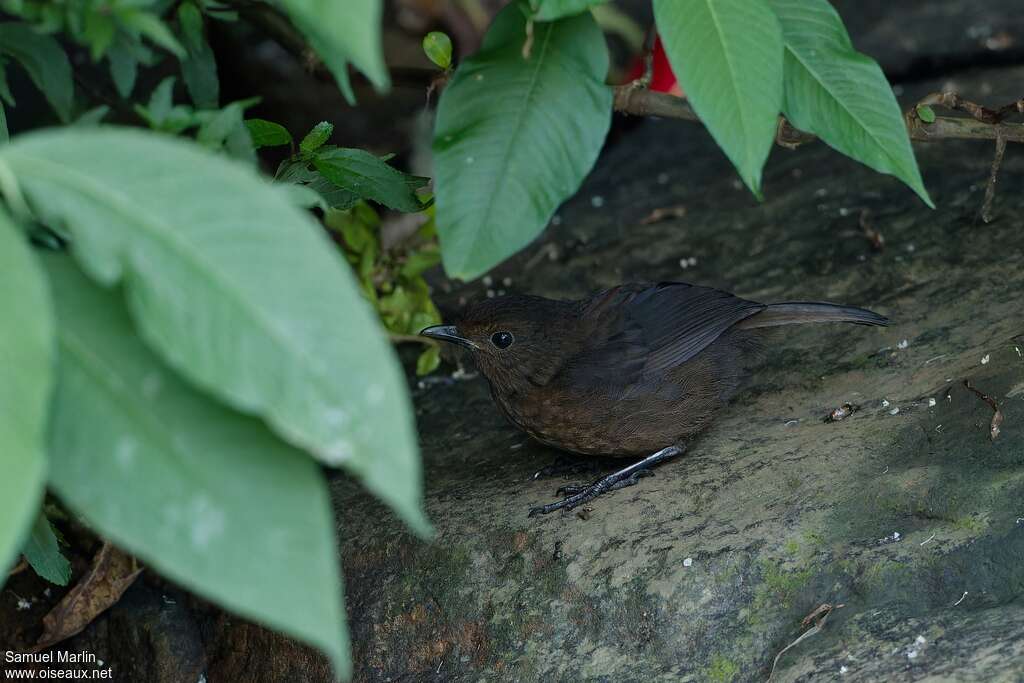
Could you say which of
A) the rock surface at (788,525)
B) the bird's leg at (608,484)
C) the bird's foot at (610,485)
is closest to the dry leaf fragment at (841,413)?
the rock surface at (788,525)

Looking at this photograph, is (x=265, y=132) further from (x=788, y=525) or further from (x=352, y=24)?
(x=788, y=525)

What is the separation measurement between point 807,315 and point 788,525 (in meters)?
1.07

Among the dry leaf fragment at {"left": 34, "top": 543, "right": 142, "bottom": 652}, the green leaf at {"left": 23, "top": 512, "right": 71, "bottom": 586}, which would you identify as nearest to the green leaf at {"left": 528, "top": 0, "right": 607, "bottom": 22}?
the green leaf at {"left": 23, "top": 512, "right": 71, "bottom": 586}

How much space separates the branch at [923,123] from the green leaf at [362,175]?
100cm

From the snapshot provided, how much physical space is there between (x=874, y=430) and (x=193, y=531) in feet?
7.86

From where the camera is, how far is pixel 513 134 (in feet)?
7.75

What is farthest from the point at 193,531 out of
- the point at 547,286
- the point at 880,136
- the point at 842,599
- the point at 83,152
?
the point at 547,286

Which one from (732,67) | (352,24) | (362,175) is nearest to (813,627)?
(732,67)

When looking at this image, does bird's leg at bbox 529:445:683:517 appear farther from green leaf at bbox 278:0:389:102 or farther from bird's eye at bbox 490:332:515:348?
green leaf at bbox 278:0:389:102

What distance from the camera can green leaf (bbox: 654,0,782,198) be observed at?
205cm

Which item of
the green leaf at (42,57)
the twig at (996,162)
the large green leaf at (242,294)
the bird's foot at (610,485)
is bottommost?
the bird's foot at (610,485)

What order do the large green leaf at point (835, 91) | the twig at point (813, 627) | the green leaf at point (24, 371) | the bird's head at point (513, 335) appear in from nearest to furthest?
the green leaf at point (24, 371) < the large green leaf at point (835, 91) < the twig at point (813, 627) < the bird's head at point (513, 335)

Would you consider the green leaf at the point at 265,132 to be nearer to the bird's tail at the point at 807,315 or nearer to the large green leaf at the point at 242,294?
the large green leaf at the point at 242,294

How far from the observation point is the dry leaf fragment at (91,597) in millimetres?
3598
